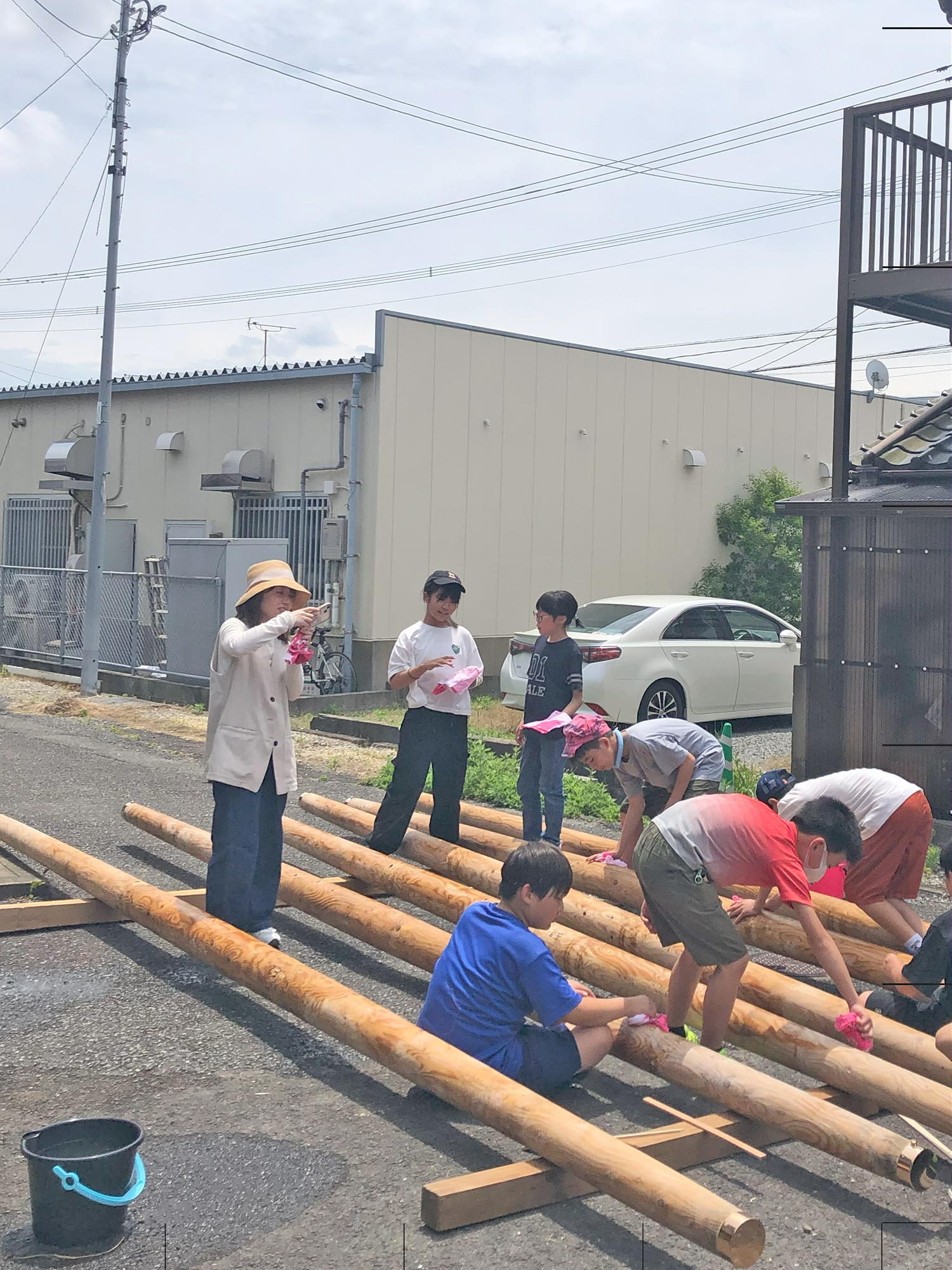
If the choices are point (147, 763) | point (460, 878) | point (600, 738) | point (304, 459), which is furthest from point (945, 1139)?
point (304, 459)

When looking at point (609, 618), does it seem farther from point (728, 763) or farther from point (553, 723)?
point (553, 723)

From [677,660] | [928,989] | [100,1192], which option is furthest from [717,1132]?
[677,660]

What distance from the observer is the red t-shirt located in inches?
185

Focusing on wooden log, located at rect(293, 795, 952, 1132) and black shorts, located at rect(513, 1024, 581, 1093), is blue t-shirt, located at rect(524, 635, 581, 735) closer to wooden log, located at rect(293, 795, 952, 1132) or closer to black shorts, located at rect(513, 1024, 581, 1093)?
wooden log, located at rect(293, 795, 952, 1132)

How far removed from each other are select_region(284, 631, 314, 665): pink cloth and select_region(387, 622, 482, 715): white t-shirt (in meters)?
1.33

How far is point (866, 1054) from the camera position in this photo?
14.6ft

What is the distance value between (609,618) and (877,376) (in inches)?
190

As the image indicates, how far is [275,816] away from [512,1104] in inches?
A: 105

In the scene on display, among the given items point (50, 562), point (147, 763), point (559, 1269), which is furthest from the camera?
point (50, 562)

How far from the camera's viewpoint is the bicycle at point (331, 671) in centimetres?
1705

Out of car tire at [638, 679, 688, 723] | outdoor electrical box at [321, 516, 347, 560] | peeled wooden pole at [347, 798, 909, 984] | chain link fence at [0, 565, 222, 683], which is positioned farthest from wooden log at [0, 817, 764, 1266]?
outdoor electrical box at [321, 516, 347, 560]

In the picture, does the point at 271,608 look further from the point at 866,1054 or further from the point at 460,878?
the point at 866,1054

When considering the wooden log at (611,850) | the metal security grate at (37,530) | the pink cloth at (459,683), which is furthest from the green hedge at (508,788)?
the metal security grate at (37,530)

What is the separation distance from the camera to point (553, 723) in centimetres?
711
